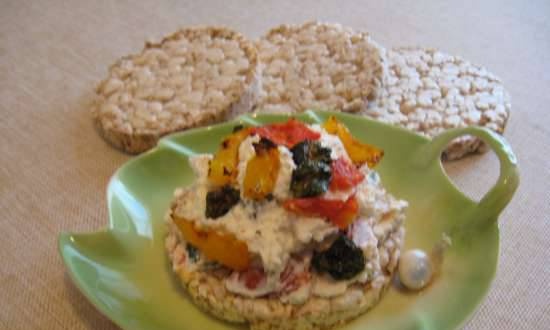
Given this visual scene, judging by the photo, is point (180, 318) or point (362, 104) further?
point (362, 104)

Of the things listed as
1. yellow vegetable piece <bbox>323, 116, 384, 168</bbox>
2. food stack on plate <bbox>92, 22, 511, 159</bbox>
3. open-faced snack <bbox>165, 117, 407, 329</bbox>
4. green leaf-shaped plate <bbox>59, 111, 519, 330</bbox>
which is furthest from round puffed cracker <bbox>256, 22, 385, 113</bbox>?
open-faced snack <bbox>165, 117, 407, 329</bbox>

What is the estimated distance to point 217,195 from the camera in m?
0.94

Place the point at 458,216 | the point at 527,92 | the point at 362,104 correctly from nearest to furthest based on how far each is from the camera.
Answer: the point at 458,216 → the point at 362,104 → the point at 527,92

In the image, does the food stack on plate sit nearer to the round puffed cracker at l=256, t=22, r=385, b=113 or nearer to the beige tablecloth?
the round puffed cracker at l=256, t=22, r=385, b=113

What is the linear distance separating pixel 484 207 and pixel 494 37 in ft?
3.61

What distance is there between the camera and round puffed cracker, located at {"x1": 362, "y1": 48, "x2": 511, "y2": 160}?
1408 millimetres

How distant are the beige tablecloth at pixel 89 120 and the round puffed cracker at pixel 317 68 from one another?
0.98 feet

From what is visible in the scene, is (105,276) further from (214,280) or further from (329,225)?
(329,225)

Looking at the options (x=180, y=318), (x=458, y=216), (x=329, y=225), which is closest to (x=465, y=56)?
(x=458, y=216)

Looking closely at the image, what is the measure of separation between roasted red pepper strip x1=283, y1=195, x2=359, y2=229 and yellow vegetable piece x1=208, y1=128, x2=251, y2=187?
0.12 m

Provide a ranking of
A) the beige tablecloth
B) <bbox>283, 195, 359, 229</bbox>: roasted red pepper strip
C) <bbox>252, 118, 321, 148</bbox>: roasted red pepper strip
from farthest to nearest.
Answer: the beige tablecloth → <bbox>252, 118, 321, 148</bbox>: roasted red pepper strip → <bbox>283, 195, 359, 229</bbox>: roasted red pepper strip

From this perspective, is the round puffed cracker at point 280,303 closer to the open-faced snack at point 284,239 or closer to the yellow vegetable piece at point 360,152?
the open-faced snack at point 284,239

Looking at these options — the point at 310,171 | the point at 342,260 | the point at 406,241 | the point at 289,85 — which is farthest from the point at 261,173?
the point at 289,85

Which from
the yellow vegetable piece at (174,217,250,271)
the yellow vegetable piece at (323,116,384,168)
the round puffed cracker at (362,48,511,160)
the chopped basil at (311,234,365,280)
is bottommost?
the round puffed cracker at (362,48,511,160)
